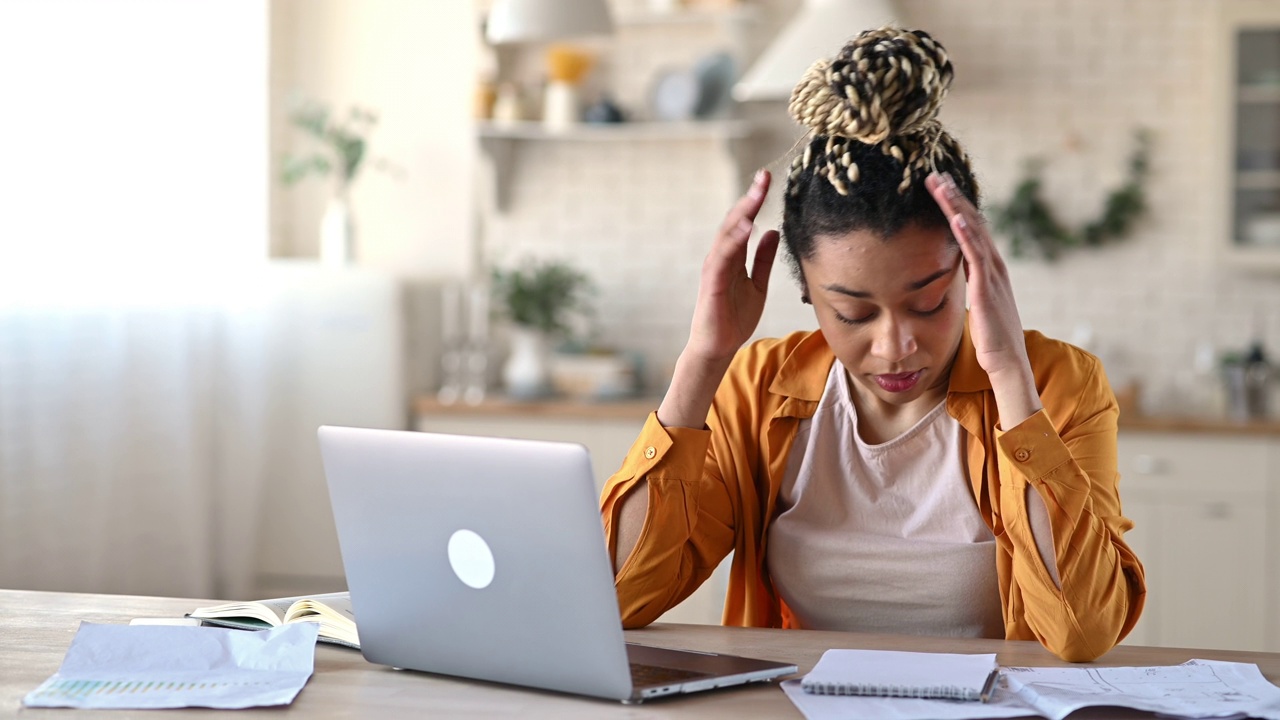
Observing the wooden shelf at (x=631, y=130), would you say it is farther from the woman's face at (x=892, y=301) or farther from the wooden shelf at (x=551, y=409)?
the woman's face at (x=892, y=301)

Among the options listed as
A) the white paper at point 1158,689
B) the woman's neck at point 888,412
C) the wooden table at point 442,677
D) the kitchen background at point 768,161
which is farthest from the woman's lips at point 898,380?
the kitchen background at point 768,161

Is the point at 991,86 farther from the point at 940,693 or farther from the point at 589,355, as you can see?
the point at 940,693

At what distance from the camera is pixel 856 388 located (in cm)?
196

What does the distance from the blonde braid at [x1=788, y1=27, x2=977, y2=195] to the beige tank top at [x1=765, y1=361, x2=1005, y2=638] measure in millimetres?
359

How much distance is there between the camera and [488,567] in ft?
4.33

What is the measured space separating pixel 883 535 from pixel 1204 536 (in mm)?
2458

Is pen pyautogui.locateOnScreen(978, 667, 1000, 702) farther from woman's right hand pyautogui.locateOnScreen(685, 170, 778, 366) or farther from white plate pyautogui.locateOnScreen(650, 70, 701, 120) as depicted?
white plate pyautogui.locateOnScreen(650, 70, 701, 120)

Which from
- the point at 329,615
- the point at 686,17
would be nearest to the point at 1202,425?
the point at 686,17

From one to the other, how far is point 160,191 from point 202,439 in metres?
0.76

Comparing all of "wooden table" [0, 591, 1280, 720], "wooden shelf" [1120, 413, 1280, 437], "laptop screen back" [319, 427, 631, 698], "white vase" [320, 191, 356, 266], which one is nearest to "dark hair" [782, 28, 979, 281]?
"wooden table" [0, 591, 1280, 720]

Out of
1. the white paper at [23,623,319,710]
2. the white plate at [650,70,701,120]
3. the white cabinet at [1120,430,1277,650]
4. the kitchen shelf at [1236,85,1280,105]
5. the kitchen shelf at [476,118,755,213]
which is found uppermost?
the white plate at [650,70,701,120]

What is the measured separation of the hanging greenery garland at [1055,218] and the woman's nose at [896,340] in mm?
2901

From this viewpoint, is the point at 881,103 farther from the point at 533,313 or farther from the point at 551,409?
the point at 533,313

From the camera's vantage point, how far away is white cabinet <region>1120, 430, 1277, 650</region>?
3.88 meters
